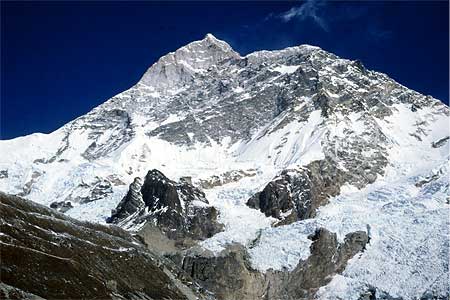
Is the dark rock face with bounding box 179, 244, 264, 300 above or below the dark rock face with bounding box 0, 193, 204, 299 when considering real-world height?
above

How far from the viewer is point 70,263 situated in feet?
408

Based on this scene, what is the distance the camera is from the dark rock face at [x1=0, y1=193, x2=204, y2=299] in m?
110

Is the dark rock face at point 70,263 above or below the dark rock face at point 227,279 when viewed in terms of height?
below

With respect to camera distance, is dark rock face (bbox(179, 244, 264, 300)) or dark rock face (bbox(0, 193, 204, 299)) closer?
dark rock face (bbox(0, 193, 204, 299))

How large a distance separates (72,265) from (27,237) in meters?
8.62

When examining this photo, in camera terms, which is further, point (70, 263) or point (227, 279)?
point (227, 279)

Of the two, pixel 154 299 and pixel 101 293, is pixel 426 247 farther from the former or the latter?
pixel 101 293

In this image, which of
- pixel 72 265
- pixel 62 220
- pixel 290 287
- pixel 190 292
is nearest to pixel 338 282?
pixel 290 287

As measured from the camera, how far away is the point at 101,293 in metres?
118

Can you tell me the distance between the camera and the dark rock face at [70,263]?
109625mm

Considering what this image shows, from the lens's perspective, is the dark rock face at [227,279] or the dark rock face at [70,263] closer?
the dark rock face at [70,263]

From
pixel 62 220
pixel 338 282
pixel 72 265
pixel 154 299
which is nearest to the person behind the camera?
pixel 72 265

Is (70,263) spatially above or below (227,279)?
below

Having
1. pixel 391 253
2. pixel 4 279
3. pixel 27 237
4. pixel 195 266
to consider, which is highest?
pixel 391 253
